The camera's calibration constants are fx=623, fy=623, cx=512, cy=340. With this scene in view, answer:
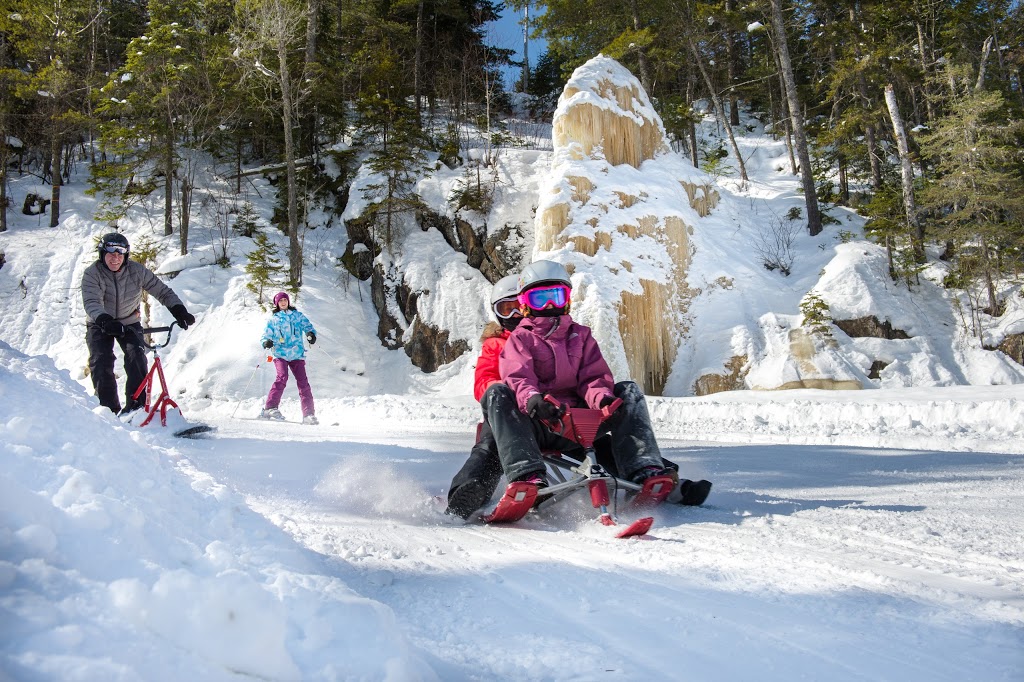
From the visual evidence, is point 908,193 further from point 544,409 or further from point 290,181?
point 290,181

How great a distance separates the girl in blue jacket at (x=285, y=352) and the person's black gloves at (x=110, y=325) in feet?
8.93

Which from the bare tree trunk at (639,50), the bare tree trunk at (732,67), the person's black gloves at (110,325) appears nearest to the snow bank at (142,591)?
the person's black gloves at (110,325)

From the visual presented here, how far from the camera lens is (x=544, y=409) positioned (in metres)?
3.11

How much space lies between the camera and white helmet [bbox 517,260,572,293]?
146 inches

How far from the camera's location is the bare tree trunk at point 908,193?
45.9 feet

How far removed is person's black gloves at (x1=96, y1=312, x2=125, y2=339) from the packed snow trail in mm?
2241

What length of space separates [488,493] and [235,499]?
1566 millimetres

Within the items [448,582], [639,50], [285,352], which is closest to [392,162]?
[639,50]

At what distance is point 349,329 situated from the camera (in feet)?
52.6

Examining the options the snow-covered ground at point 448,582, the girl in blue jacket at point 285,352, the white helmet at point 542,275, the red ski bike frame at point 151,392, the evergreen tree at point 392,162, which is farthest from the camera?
the evergreen tree at point 392,162

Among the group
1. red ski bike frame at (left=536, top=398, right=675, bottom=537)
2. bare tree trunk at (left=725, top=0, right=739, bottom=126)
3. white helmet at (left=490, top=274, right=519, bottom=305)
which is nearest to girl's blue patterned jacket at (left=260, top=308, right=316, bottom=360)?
white helmet at (left=490, top=274, right=519, bottom=305)

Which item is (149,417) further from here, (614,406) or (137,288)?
(614,406)

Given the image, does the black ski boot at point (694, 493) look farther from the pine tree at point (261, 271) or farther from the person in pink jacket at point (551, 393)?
the pine tree at point (261, 271)

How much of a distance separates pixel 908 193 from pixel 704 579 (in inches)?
628
